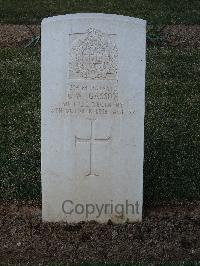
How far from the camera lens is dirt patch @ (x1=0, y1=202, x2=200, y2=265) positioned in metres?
5.25

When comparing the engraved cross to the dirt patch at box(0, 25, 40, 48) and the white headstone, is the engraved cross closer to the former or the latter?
the white headstone

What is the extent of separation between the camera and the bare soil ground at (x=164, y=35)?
41.9 ft

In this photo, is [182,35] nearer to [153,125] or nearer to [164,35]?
[164,35]

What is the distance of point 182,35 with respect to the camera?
43.7 feet

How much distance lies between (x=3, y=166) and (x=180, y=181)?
1.80 meters

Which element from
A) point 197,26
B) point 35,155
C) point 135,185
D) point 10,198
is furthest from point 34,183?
point 197,26

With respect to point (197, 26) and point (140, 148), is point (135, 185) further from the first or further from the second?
point (197, 26)

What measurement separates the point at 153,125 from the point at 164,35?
5.32 metres

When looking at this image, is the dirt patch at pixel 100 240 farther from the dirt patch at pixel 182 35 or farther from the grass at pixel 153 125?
the dirt patch at pixel 182 35

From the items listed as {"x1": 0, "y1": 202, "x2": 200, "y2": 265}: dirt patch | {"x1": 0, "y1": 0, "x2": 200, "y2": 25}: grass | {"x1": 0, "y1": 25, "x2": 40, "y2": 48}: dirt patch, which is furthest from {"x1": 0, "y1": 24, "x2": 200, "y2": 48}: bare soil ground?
{"x1": 0, "y1": 202, "x2": 200, "y2": 265}: dirt patch

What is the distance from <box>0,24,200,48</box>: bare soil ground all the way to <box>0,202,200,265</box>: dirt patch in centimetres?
725

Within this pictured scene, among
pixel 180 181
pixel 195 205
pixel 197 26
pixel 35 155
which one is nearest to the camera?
pixel 195 205

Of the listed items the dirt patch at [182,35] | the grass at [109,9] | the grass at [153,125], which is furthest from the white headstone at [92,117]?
the grass at [109,9]

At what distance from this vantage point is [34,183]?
6.49 meters
